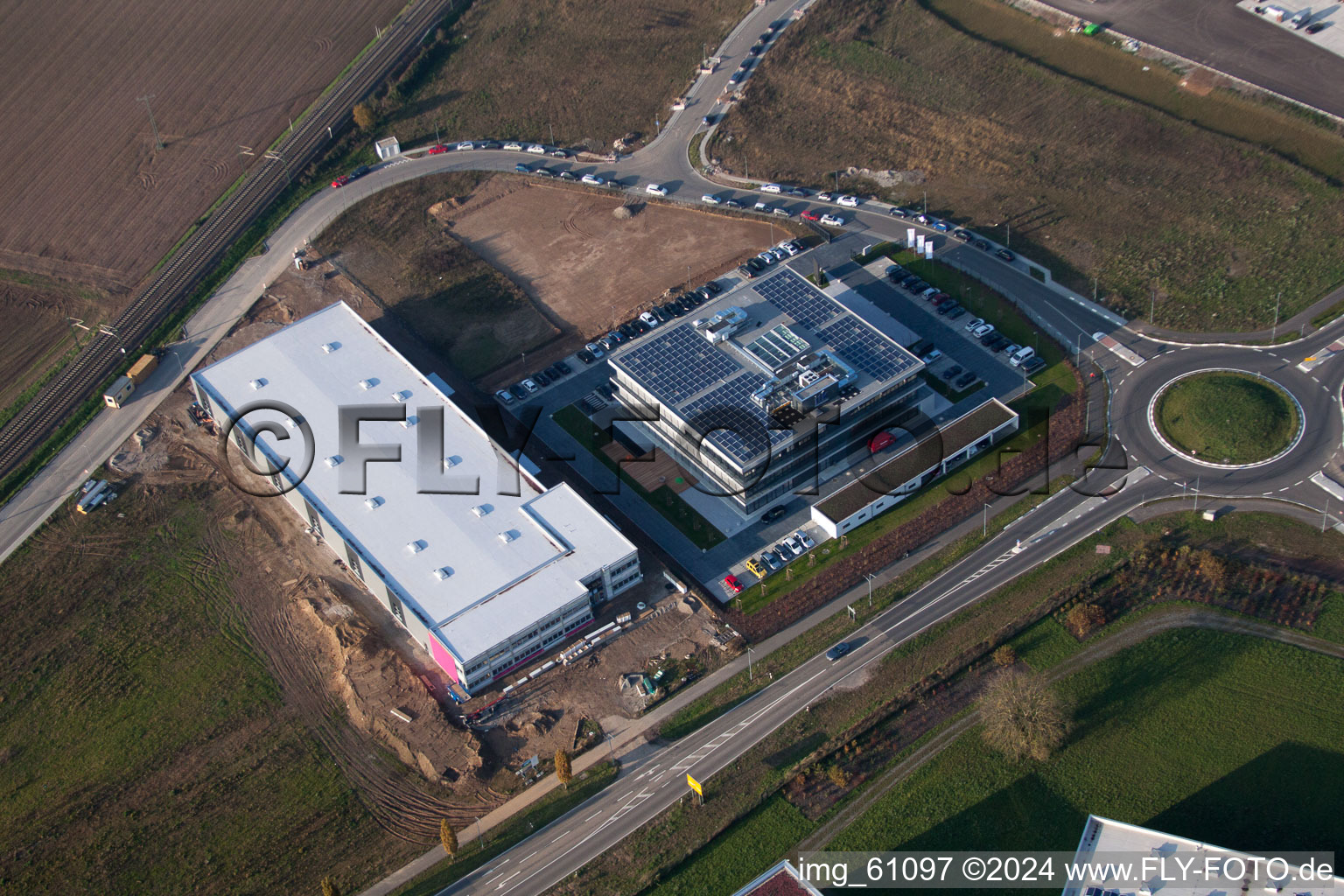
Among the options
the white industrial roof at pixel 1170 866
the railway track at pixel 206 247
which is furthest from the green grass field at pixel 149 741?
the white industrial roof at pixel 1170 866

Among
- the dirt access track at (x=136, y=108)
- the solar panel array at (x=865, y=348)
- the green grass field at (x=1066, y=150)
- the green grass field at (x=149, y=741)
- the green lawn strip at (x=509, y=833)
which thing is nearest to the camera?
the green lawn strip at (x=509, y=833)

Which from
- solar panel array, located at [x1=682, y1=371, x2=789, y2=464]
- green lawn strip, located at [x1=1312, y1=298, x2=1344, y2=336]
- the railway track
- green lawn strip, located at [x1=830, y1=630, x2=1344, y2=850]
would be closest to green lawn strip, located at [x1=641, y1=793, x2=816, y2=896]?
green lawn strip, located at [x1=830, y1=630, x2=1344, y2=850]

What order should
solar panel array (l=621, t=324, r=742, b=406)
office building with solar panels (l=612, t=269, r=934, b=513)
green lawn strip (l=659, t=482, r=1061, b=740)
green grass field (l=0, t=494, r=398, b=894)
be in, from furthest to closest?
solar panel array (l=621, t=324, r=742, b=406)
office building with solar panels (l=612, t=269, r=934, b=513)
green lawn strip (l=659, t=482, r=1061, b=740)
green grass field (l=0, t=494, r=398, b=894)

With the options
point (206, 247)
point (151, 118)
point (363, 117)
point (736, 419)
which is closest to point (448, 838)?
point (736, 419)

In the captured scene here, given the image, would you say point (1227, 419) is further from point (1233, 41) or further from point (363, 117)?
point (363, 117)

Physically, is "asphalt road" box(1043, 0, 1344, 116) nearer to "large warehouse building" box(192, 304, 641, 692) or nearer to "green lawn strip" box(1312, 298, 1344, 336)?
"green lawn strip" box(1312, 298, 1344, 336)

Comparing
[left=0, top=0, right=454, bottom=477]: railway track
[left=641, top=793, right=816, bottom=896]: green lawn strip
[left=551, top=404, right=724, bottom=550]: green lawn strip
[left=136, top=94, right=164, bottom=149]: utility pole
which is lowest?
[left=641, top=793, right=816, bottom=896]: green lawn strip

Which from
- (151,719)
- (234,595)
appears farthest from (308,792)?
(234,595)

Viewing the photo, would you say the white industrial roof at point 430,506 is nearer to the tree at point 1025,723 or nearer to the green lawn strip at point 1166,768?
the green lawn strip at point 1166,768
